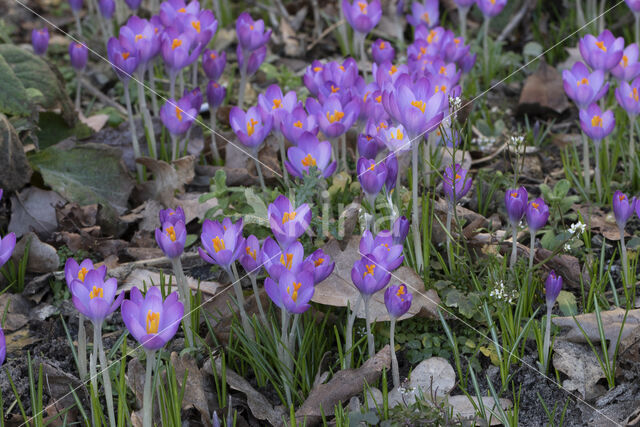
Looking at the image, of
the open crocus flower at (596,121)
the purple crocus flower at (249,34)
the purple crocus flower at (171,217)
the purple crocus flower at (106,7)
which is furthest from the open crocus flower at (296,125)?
the purple crocus flower at (106,7)

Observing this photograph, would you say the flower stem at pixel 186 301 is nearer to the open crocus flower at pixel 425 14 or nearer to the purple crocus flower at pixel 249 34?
the purple crocus flower at pixel 249 34

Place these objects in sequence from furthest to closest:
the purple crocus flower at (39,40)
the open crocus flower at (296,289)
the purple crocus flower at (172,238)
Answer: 1. the purple crocus flower at (39,40)
2. the purple crocus flower at (172,238)
3. the open crocus flower at (296,289)

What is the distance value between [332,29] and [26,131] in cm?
184

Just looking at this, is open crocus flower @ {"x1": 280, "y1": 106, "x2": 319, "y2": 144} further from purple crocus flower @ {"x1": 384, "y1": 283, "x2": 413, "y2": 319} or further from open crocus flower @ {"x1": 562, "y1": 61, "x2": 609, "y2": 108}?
open crocus flower @ {"x1": 562, "y1": 61, "x2": 609, "y2": 108}

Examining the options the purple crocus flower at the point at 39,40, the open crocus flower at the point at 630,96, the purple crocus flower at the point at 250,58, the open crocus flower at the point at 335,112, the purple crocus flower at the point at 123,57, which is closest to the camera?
the open crocus flower at the point at 335,112

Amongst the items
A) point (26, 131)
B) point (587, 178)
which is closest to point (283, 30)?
point (26, 131)

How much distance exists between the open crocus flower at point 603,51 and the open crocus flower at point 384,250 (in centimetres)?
117

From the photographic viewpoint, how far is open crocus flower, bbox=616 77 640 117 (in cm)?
239

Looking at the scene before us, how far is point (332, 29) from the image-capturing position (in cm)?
405

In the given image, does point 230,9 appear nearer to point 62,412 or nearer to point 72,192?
point 72,192

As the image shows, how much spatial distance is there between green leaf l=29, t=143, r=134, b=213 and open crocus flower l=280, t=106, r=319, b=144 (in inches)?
31.1

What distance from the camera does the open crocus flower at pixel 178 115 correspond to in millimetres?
2605

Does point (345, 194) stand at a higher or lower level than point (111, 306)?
lower

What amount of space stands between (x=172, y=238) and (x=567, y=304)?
1113 mm
